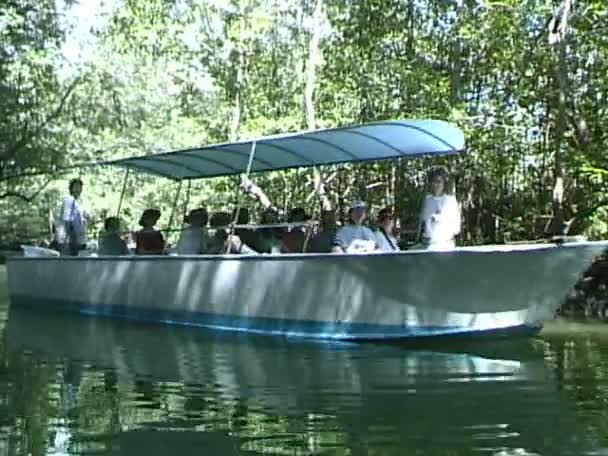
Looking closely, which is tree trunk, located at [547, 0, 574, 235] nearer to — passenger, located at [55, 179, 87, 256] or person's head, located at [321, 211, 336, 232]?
person's head, located at [321, 211, 336, 232]

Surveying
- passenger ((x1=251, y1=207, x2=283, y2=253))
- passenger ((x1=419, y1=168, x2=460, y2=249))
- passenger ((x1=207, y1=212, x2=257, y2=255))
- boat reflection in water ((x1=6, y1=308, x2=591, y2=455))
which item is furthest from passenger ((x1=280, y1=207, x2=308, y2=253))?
passenger ((x1=419, y1=168, x2=460, y2=249))

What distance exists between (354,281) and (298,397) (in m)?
3.43

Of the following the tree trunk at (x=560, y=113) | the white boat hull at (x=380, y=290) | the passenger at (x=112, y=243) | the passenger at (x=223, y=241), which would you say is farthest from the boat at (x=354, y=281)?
the tree trunk at (x=560, y=113)

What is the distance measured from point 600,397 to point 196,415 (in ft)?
9.11

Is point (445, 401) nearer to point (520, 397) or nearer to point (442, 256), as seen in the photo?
point (520, 397)

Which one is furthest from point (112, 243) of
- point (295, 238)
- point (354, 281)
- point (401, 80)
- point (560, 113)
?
point (560, 113)

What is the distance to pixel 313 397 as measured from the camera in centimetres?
707

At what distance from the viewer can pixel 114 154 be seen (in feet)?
109

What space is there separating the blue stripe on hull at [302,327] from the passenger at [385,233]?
35.1 inches

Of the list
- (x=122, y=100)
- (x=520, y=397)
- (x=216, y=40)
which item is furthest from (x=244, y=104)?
(x=520, y=397)

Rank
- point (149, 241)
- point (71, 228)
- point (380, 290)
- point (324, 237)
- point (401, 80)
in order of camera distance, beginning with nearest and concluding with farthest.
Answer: point (380, 290), point (324, 237), point (149, 241), point (71, 228), point (401, 80)

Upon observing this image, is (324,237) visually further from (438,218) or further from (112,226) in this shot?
(112,226)

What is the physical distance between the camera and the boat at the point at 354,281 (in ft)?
32.7

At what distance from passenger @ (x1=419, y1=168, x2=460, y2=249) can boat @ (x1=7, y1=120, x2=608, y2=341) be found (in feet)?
1.79
